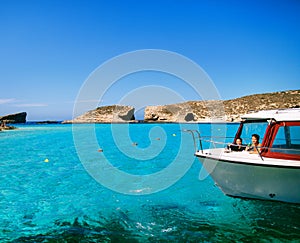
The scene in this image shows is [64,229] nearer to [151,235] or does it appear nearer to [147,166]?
[151,235]

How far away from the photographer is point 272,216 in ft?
27.4

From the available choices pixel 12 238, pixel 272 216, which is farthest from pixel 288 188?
pixel 12 238

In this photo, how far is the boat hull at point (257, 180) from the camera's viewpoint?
25.6 ft

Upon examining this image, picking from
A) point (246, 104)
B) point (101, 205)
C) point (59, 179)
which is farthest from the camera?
point (246, 104)

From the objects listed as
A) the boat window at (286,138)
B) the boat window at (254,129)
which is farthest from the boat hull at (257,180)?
the boat window at (254,129)

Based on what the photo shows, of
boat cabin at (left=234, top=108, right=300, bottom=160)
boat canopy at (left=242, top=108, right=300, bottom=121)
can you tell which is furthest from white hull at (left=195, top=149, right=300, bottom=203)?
boat canopy at (left=242, top=108, right=300, bottom=121)

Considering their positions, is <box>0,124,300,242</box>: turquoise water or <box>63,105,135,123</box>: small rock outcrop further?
<box>63,105,135,123</box>: small rock outcrop

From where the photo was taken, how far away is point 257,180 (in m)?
8.26

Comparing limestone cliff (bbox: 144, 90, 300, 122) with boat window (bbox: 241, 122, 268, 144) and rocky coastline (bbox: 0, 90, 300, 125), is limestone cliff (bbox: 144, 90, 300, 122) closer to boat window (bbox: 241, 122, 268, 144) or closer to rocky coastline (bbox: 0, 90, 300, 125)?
rocky coastline (bbox: 0, 90, 300, 125)

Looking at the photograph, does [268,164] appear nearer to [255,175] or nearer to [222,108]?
[255,175]

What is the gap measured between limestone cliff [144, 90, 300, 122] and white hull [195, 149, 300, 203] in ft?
141

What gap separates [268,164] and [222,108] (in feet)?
219

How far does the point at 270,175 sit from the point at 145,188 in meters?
6.62

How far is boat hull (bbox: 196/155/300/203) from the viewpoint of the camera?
780cm
